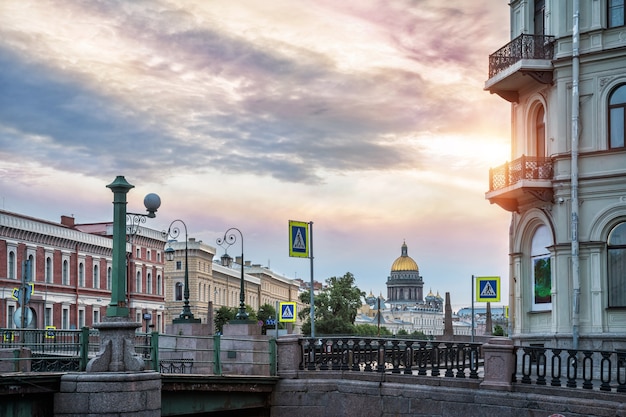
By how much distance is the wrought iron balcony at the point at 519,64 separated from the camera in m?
30.2

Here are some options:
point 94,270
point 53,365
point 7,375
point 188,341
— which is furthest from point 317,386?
point 94,270

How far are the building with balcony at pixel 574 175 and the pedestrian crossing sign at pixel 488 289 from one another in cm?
456

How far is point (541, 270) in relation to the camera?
3120 cm

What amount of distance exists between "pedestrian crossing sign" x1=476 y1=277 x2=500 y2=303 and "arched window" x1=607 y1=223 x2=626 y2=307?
757cm

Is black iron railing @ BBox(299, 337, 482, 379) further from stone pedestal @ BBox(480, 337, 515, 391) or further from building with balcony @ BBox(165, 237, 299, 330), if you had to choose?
building with balcony @ BBox(165, 237, 299, 330)

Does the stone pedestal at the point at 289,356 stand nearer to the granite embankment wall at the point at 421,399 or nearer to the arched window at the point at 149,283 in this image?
the granite embankment wall at the point at 421,399

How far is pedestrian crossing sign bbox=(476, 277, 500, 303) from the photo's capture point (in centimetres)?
3628

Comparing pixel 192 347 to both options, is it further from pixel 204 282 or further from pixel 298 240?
pixel 204 282

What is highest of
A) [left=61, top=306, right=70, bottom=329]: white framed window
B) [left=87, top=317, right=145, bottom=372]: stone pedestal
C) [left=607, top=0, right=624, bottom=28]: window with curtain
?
[left=607, top=0, right=624, bottom=28]: window with curtain

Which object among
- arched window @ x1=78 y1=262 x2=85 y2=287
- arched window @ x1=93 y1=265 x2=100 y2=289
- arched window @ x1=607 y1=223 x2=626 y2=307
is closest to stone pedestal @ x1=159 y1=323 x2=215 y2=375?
arched window @ x1=607 y1=223 x2=626 y2=307

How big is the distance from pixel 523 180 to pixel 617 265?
11.7 ft

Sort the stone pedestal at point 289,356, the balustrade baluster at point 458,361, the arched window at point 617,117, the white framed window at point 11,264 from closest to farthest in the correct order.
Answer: the balustrade baluster at point 458,361 < the stone pedestal at point 289,356 < the arched window at point 617,117 < the white framed window at point 11,264

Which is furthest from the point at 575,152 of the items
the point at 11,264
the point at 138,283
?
the point at 138,283

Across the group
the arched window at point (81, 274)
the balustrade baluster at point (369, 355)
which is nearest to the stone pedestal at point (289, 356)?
the balustrade baluster at point (369, 355)
